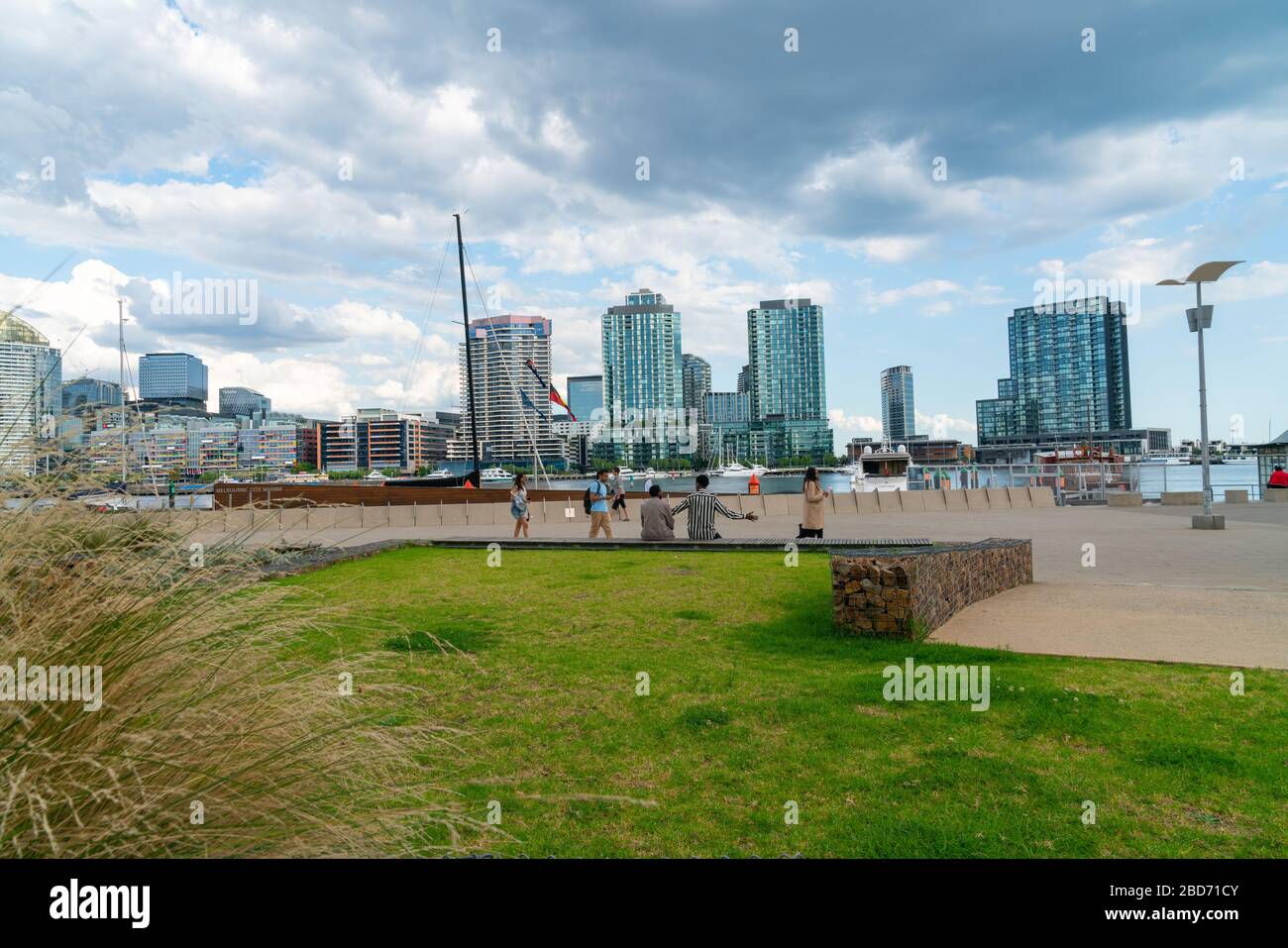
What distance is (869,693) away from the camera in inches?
246

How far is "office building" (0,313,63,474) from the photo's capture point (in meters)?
3.96

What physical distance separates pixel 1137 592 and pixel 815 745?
26.0 ft

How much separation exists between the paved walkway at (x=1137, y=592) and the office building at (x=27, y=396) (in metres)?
1.86

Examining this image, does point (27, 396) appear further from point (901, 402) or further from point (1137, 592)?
point (901, 402)

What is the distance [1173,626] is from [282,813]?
931 centimetres

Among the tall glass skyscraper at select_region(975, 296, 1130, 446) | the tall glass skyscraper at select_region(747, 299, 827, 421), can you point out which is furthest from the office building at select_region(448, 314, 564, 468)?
the tall glass skyscraper at select_region(747, 299, 827, 421)

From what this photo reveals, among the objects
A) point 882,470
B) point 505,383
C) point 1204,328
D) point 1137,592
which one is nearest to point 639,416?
point 505,383

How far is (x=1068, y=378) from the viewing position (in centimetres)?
13188

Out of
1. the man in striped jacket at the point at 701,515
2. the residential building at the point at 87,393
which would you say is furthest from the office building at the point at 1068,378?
the residential building at the point at 87,393

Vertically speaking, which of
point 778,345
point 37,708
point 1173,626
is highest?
point 778,345

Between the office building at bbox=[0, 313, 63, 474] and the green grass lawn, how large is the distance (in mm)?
1707

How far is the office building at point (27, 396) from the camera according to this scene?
3.96 metres
